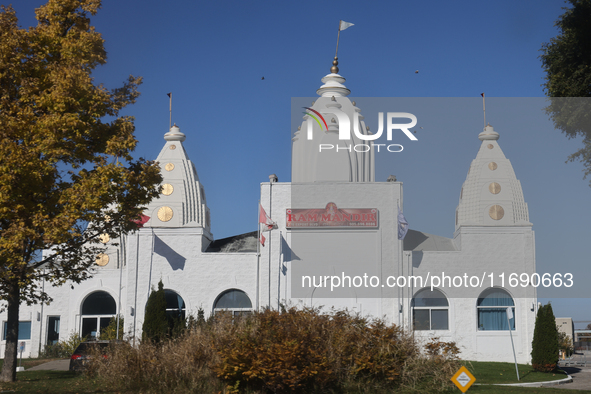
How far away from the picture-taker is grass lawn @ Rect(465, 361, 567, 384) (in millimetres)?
21891

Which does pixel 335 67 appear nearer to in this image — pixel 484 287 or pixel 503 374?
pixel 484 287

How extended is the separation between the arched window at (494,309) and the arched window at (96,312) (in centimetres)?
1852

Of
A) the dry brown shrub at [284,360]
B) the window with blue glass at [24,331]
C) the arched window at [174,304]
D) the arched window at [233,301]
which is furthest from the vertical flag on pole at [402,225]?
the window with blue glass at [24,331]

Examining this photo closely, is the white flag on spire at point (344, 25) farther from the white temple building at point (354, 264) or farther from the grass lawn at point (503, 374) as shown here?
the grass lawn at point (503, 374)

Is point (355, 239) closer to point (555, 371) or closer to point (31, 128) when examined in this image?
point (555, 371)

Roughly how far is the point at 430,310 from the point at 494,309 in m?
3.08

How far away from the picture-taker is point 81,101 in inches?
689

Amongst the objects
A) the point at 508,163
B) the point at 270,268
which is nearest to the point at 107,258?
the point at 270,268

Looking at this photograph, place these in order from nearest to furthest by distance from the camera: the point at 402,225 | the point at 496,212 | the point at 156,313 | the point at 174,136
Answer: the point at 156,313 → the point at 402,225 → the point at 496,212 → the point at 174,136

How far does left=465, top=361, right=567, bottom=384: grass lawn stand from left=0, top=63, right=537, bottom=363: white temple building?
95.2 inches

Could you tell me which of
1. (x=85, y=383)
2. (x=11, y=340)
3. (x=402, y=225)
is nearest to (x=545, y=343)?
(x=402, y=225)

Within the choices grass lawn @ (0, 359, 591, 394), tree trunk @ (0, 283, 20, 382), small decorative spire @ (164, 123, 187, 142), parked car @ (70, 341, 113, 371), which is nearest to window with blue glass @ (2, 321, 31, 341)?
small decorative spire @ (164, 123, 187, 142)

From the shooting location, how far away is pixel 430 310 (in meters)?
30.0

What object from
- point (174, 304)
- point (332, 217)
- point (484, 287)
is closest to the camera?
point (484, 287)
